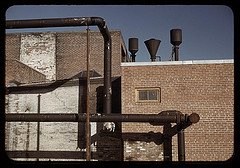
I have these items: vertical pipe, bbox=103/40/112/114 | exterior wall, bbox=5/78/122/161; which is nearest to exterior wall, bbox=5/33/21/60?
exterior wall, bbox=5/78/122/161

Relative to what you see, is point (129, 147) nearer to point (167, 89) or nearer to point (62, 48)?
point (167, 89)

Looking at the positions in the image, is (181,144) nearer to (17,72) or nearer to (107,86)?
(107,86)

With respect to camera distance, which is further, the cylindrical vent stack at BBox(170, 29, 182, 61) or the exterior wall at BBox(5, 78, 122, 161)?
the cylindrical vent stack at BBox(170, 29, 182, 61)

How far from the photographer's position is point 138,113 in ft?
31.8

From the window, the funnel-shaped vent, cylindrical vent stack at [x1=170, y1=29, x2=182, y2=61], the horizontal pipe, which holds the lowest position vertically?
the horizontal pipe

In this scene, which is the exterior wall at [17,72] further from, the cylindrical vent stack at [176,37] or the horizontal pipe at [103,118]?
the cylindrical vent stack at [176,37]

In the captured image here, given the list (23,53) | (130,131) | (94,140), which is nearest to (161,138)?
(130,131)

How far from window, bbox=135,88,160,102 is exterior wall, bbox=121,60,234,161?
16 centimetres

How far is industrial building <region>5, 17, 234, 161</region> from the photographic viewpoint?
925 cm

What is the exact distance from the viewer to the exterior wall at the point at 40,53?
727 inches

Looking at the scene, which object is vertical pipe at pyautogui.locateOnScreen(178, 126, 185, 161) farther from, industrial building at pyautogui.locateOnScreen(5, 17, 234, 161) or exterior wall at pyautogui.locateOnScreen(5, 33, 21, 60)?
exterior wall at pyautogui.locateOnScreen(5, 33, 21, 60)

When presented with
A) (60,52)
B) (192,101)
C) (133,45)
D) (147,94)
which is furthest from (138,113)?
(60,52)

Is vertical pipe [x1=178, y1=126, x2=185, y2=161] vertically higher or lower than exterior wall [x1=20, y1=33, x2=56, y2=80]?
lower

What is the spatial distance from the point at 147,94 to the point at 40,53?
1149 centimetres
